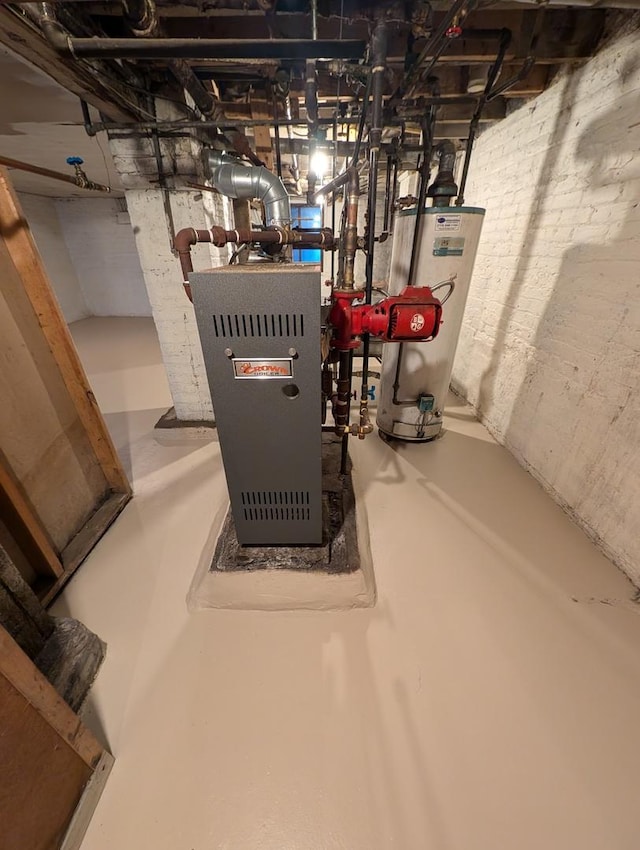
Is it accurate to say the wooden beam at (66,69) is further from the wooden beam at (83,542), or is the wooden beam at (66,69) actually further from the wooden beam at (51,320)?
the wooden beam at (83,542)

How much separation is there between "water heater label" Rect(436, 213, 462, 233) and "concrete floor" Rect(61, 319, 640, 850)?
1629 mm

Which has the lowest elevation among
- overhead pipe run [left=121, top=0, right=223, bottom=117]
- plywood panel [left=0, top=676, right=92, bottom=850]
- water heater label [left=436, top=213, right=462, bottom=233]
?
plywood panel [left=0, top=676, right=92, bottom=850]

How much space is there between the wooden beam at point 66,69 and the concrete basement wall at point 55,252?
5.52m

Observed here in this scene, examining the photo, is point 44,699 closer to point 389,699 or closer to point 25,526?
point 25,526

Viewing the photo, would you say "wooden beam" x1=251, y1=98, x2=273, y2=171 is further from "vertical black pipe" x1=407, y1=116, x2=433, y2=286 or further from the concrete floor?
the concrete floor

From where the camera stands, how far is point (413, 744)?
1.00 m

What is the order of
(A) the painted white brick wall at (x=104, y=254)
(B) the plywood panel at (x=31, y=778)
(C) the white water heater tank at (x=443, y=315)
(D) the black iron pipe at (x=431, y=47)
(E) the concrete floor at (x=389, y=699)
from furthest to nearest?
(A) the painted white brick wall at (x=104, y=254), (C) the white water heater tank at (x=443, y=315), (D) the black iron pipe at (x=431, y=47), (E) the concrete floor at (x=389, y=699), (B) the plywood panel at (x=31, y=778)

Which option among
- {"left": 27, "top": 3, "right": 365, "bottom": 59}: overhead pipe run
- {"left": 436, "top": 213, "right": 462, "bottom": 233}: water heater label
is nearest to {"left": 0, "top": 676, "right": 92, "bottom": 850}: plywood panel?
{"left": 27, "top": 3, "right": 365, "bottom": 59}: overhead pipe run

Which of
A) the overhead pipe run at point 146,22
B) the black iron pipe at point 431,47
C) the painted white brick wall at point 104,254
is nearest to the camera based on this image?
the black iron pipe at point 431,47

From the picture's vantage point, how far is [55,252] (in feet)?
19.3

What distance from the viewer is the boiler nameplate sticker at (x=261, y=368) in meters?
1.04

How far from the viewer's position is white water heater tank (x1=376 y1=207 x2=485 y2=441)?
188 cm

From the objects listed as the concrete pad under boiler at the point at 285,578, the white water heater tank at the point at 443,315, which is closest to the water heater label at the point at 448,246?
the white water heater tank at the point at 443,315

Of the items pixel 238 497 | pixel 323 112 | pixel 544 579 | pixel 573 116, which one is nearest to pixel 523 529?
pixel 544 579
